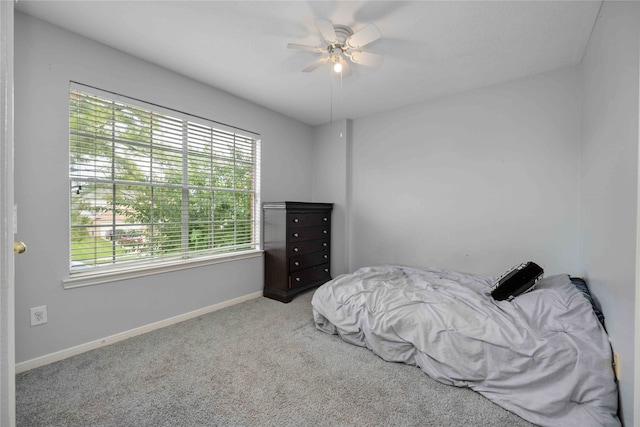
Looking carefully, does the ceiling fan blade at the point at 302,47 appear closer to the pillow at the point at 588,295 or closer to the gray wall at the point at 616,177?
the gray wall at the point at 616,177

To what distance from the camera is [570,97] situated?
2469 mm

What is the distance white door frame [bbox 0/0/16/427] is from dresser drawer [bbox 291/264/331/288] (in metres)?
2.69

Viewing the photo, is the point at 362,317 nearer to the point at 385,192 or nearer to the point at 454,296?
the point at 454,296

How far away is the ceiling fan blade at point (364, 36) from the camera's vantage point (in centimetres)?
173

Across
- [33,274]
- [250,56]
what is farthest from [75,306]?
[250,56]

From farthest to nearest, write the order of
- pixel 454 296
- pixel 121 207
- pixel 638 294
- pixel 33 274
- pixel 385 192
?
pixel 385 192
pixel 121 207
pixel 454 296
pixel 33 274
pixel 638 294

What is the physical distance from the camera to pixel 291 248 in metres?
3.30

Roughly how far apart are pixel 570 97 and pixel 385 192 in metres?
1.98

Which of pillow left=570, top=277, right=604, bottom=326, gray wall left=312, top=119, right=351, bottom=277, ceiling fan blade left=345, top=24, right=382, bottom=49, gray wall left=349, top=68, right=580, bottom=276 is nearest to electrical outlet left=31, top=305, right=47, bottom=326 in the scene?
ceiling fan blade left=345, top=24, right=382, bottom=49

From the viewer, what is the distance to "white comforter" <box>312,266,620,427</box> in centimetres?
142

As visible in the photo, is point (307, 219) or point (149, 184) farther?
point (307, 219)

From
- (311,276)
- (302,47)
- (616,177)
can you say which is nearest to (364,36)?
(302,47)

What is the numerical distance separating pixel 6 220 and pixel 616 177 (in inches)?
97.0

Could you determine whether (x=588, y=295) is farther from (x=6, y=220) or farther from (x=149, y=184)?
(x=149, y=184)
